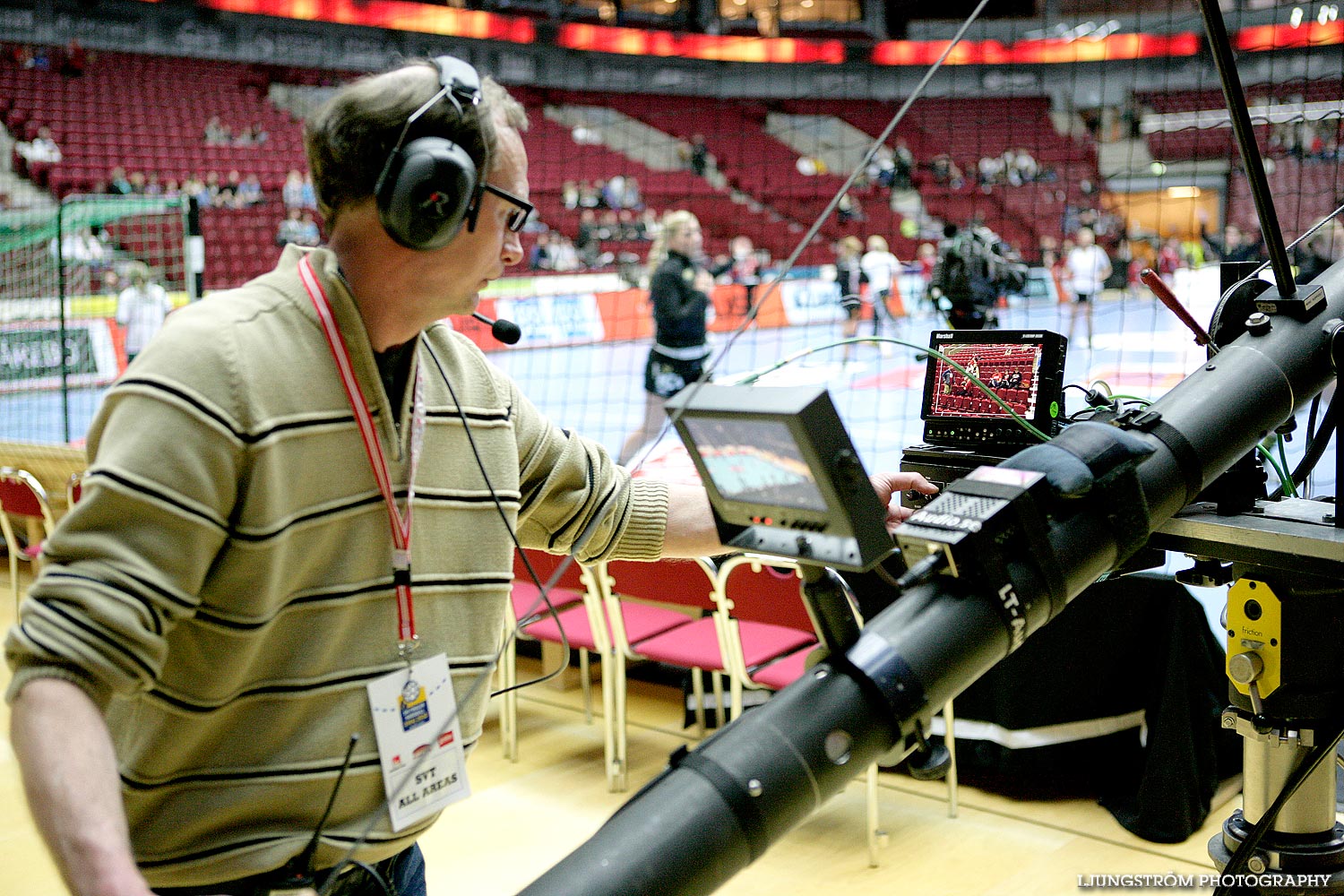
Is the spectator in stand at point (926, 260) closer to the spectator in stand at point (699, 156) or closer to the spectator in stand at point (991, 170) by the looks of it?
the spectator in stand at point (991, 170)

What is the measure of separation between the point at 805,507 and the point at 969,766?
260 cm

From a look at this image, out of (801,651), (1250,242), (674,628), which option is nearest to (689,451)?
(801,651)

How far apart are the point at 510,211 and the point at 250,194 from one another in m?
13.2

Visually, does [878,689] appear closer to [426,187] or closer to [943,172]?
[426,187]

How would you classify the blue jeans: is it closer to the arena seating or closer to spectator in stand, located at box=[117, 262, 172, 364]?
spectator in stand, located at box=[117, 262, 172, 364]

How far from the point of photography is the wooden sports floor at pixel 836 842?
2574 millimetres

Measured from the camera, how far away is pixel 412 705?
3.27ft

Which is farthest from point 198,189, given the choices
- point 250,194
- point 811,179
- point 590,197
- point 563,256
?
point 811,179

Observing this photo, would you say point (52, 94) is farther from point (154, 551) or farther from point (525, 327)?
point (154, 551)

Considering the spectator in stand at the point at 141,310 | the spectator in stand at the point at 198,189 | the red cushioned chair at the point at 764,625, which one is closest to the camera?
the red cushioned chair at the point at 764,625

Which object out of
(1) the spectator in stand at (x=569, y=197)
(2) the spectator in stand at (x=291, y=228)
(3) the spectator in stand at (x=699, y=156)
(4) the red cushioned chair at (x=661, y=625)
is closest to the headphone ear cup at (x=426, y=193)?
(4) the red cushioned chair at (x=661, y=625)

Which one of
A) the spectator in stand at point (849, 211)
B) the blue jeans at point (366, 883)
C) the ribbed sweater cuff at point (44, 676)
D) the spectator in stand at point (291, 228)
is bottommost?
the blue jeans at point (366, 883)

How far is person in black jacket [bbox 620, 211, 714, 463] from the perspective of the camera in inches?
213

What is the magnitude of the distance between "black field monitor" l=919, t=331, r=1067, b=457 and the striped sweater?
45cm
